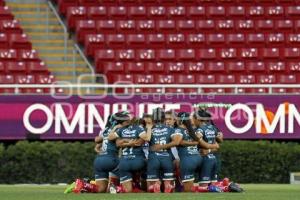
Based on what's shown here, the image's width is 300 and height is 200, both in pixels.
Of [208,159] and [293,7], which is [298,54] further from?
[208,159]

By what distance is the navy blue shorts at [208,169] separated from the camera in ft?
74.7

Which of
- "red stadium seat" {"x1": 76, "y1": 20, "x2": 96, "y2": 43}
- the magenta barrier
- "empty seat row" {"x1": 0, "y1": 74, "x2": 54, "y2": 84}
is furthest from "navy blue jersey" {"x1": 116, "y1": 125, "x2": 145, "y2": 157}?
"red stadium seat" {"x1": 76, "y1": 20, "x2": 96, "y2": 43}

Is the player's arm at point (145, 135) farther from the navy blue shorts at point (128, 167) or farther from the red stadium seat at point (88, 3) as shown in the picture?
the red stadium seat at point (88, 3)

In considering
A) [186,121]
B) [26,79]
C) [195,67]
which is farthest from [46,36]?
[186,121]

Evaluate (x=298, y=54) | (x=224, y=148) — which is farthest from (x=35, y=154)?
(x=298, y=54)

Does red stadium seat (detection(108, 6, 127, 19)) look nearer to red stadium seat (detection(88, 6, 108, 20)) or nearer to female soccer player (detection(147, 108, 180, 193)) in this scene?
red stadium seat (detection(88, 6, 108, 20))

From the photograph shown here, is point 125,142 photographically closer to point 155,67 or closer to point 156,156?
point 156,156

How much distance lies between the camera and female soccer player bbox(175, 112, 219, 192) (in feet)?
73.7

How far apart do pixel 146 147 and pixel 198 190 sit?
4.61 feet

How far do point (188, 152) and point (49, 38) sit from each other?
38.6ft

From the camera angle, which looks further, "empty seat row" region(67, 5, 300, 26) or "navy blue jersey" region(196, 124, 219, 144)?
"empty seat row" region(67, 5, 300, 26)

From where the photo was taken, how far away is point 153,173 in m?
22.3

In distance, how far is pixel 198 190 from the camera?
73.7 feet

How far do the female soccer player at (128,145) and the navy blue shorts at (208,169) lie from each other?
132 cm
